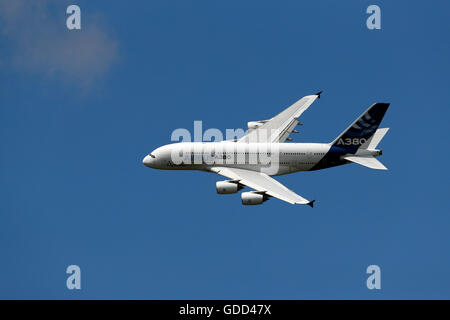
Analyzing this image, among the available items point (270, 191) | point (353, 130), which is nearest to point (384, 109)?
→ point (353, 130)

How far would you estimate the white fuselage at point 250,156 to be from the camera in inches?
3250

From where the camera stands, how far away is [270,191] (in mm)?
75625

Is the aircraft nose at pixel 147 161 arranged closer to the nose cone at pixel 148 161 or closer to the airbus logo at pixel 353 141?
the nose cone at pixel 148 161

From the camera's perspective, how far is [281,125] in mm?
89375

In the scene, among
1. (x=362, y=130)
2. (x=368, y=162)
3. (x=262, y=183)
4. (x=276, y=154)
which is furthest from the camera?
(x=276, y=154)

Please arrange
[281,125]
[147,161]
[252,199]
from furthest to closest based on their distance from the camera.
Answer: [281,125]
[147,161]
[252,199]

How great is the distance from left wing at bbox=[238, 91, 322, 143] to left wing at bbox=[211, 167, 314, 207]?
686 centimetres

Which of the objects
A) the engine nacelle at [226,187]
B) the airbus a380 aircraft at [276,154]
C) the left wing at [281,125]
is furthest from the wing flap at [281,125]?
the engine nacelle at [226,187]

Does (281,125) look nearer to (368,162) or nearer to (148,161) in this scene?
(368,162)

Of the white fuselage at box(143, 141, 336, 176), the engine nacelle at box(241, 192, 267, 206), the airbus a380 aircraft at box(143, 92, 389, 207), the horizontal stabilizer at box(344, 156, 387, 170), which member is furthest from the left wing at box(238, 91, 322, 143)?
the engine nacelle at box(241, 192, 267, 206)

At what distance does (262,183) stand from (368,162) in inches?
534

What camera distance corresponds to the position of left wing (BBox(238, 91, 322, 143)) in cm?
8806

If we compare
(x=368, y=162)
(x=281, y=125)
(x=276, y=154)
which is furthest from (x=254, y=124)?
(x=368, y=162)

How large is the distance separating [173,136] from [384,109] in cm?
2579
